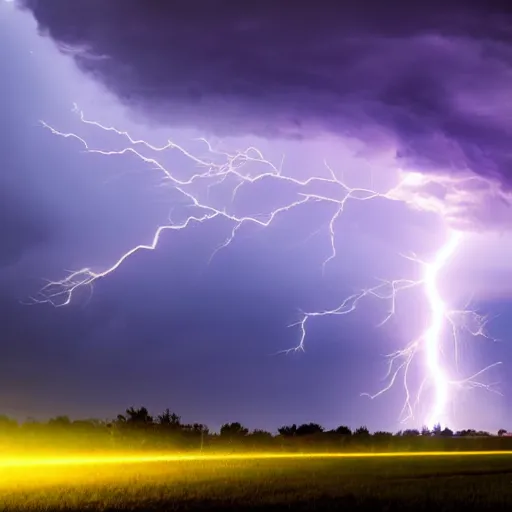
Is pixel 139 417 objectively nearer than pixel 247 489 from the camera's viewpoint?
No

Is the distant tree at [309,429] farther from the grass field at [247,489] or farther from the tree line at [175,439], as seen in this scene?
the grass field at [247,489]

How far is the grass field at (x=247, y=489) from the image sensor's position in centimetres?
1842

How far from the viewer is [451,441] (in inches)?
2662

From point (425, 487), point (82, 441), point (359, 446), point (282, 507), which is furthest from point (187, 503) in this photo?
point (359, 446)

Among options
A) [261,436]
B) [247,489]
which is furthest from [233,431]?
[247,489]

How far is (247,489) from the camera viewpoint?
21578 mm

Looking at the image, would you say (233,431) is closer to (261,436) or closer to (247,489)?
(261,436)

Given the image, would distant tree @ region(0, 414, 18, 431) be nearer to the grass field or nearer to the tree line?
the tree line

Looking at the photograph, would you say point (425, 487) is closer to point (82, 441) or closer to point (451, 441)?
point (82, 441)

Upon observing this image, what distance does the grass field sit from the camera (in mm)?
18422

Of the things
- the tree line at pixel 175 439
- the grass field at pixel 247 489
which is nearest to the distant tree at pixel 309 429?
the tree line at pixel 175 439

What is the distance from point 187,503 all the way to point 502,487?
1022 cm

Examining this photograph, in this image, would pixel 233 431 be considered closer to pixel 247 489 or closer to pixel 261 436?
pixel 261 436

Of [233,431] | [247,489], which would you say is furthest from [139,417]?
[247,489]
